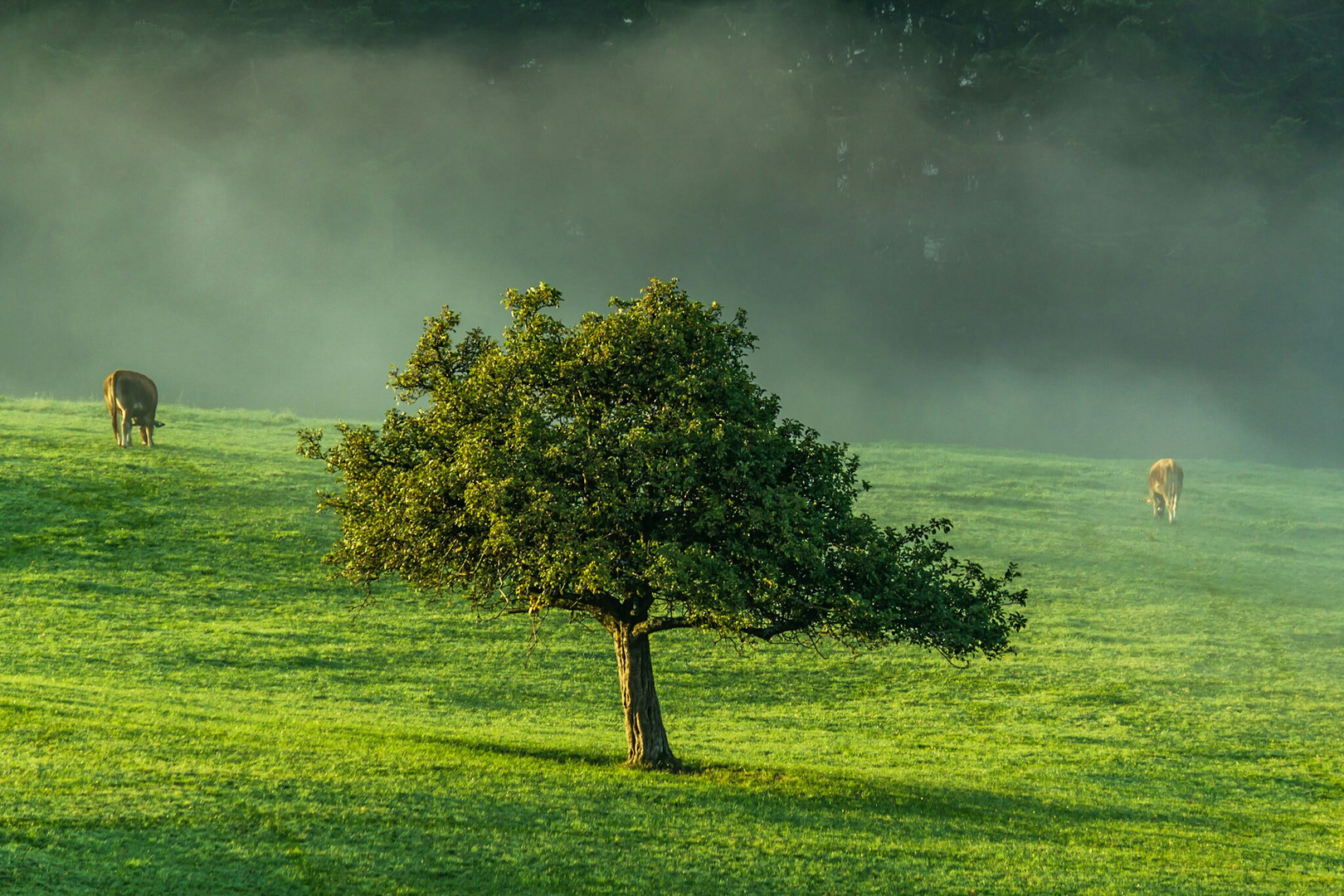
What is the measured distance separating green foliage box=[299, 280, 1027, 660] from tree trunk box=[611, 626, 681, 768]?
0.48 metres

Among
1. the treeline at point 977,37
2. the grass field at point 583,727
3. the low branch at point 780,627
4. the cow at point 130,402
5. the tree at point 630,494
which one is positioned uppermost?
the treeline at point 977,37

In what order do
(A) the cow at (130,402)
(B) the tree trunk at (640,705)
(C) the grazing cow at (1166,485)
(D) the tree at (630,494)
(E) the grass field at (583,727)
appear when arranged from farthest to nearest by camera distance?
(C) the grazing cow at (1166,485)
(A) the cow at (130,402)
(B) the tree trunk at (640,705)
(D) the tree at (630,494)
(E) the grass field at (583,727)

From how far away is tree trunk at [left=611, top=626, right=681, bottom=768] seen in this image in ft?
69.9

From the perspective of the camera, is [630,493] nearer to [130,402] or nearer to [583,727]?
[583,727]

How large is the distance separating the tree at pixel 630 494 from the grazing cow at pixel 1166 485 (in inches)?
1625

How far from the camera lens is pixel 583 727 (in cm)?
2728

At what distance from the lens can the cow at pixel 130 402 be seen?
159 ft

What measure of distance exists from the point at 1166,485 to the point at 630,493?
154 ft

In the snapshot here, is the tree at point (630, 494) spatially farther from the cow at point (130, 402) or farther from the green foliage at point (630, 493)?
the cow at point (130, 402)

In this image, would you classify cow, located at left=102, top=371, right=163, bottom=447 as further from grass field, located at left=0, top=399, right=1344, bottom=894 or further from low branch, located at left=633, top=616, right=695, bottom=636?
low branch, located at left=633, top=616, right=695, bottom=636

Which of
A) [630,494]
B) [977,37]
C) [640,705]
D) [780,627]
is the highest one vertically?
[977,37]

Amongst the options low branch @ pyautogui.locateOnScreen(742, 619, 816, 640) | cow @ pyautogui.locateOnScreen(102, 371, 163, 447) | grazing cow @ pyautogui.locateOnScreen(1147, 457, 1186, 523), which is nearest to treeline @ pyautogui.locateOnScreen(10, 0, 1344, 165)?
grazing cow @ pyautogui.locateOnScreen(1147, 457, 1186, 523)


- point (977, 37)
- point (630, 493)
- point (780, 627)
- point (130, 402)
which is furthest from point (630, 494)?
point (977, 37)

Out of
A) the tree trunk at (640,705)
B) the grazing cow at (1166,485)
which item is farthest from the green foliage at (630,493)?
the grazing cow at (1166,485)
